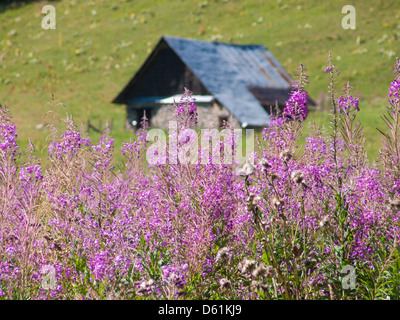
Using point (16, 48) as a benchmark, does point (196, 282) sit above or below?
below

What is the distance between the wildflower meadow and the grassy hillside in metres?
20.6

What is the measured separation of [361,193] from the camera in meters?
4.62

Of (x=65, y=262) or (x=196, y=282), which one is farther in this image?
(x=65, y=262)

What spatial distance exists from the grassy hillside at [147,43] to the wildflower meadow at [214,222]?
2058cm

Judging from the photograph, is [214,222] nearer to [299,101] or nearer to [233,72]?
[299,101]

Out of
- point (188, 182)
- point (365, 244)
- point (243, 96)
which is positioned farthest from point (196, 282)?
point (243, 96)

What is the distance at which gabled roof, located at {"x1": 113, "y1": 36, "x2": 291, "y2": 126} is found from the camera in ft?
83.5

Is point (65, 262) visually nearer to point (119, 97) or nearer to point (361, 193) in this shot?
point (361, 193)

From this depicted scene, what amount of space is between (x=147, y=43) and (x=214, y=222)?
4342 cm

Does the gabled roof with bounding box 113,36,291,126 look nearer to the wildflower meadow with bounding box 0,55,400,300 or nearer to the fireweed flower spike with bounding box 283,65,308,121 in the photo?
the wildflower meadow with bounding box 0,55,400,300

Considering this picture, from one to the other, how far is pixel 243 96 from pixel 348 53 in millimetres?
15609

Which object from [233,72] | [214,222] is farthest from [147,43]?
[214,222]

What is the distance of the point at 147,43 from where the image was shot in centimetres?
4616
